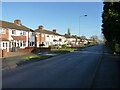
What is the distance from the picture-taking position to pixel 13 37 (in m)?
30.5

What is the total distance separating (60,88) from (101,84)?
80.8 inches

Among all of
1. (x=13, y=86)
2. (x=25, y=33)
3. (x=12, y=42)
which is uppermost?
(x=25, y=33)

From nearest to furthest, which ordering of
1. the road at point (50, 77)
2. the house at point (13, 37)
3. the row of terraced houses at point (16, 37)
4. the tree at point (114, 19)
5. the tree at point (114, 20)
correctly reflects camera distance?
the road at point (50, 77) < the tree at point (114, 19) < the tree at point (114, 20) < the house at point (13, 37) < the row of terraced houses at point (16, 37)

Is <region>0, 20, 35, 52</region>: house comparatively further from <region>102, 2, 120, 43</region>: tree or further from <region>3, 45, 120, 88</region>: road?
<region>102, 2, 120, 43</region>: tree

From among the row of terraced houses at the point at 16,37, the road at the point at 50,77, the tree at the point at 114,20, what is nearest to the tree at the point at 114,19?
the tree at the point at 114,20

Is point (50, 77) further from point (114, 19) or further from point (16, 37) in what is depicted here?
point (16, 37)

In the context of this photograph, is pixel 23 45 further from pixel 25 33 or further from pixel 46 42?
pixel 46 42

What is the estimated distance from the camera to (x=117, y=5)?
11.6 metres

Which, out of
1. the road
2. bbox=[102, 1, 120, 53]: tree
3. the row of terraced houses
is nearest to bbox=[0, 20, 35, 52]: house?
the row of terraced houses

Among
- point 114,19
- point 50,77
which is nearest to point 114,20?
point 114,19

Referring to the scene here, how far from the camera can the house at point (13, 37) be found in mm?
27328

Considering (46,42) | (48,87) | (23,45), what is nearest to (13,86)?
(48,87)

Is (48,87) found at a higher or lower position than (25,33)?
lower

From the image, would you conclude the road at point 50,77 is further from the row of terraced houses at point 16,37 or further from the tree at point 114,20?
the row of terraced houses at point 16,37
